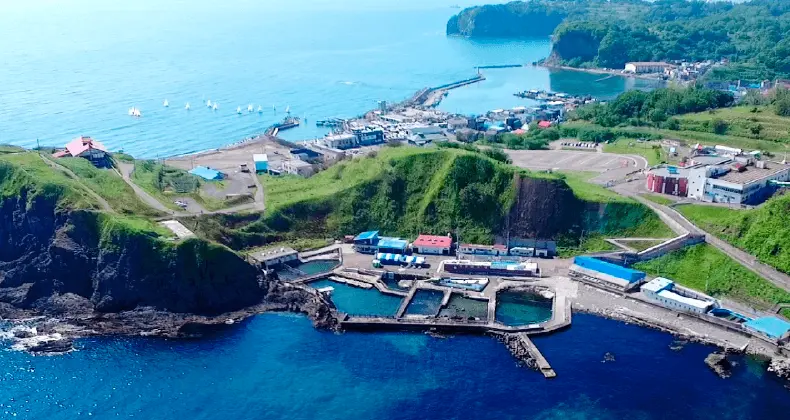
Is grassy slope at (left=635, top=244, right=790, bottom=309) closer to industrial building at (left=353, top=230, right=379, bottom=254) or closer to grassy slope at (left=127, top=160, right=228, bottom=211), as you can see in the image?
industrial building at (left=353, top=230, right=379, bottom=254)

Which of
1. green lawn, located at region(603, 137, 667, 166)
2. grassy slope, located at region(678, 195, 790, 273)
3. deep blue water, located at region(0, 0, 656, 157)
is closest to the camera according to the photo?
grassy slope, located at region(678, 195, 790, 273)

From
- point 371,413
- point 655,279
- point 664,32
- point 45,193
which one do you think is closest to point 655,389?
point 655,279

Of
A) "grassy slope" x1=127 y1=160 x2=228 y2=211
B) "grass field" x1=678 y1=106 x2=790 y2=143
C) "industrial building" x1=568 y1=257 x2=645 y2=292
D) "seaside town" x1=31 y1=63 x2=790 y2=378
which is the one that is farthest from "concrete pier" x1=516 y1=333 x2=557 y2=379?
"grass field" x1=678 y1=106 x2=790 y2=143

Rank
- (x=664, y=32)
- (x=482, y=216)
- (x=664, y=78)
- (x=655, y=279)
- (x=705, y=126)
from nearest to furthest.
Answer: (x=655, y=279)
(x=482, y=216)
(x=705, y=126)
(x=664, y=78)
(x=664, y=32)

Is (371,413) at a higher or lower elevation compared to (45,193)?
lower

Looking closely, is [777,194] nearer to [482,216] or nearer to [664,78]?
[482,216]
